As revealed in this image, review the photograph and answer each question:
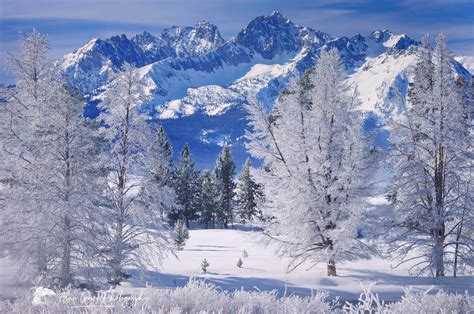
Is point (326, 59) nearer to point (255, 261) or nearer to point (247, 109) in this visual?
point (247, 109)

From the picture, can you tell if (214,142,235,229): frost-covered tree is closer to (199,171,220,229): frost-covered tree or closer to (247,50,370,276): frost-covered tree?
(199,171,220,229): frost-covered tree

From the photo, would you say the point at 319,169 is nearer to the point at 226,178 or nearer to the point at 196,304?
the point at 196,304

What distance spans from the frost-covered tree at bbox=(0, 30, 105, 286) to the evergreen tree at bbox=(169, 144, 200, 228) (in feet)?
116

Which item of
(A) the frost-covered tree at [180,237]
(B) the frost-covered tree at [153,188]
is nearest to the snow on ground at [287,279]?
(B) the frost-covered tree at [153,188]

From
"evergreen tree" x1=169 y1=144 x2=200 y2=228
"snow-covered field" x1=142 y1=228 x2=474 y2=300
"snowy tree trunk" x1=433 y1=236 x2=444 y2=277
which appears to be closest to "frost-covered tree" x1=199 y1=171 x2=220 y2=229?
"evergreen tree" x1=169 y1=144 x2=200 y2=228

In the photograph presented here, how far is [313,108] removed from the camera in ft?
58.9

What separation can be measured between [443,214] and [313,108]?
5.75m

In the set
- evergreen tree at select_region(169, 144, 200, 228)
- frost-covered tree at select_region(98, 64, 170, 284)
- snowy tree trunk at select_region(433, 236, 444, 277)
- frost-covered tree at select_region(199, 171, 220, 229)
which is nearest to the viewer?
snowy tree trunk at select_region(433, 236, 444, 277)

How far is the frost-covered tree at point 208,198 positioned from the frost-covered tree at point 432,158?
32.5 meters

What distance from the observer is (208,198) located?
51.5 m

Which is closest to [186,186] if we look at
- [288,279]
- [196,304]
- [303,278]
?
[303,278]

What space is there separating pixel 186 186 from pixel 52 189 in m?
37.7

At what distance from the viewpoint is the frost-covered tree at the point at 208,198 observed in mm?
50531

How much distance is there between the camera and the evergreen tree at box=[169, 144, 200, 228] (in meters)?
51.5
